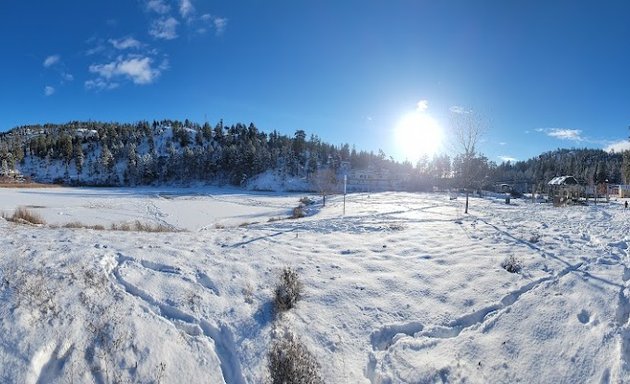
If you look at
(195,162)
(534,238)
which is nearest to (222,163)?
(195,162)

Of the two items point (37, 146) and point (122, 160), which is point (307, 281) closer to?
point (122, 160)

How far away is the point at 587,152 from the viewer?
604ft

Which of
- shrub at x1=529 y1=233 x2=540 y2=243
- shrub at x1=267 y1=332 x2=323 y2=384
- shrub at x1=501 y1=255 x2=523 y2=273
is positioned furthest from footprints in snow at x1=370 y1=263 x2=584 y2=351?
shrub at x1=529 y1=233 x2=540 y2=243

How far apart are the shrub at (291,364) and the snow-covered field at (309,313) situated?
0.16 meters

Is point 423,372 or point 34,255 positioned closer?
point 423,372

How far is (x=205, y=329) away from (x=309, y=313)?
5.73ft

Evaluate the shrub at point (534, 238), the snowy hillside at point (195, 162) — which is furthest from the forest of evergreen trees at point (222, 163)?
the shrub at point (534, 238)

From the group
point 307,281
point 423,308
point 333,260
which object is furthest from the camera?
point 333,260

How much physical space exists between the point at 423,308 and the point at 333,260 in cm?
284

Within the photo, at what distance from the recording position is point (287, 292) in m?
6.50

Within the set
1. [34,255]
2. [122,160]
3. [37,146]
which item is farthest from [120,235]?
[37,146]

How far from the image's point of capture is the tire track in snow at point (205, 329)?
16.0ft

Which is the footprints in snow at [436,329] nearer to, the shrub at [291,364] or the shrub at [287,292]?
the shrub at [291,364]

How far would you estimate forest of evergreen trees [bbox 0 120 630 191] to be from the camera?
326 feet
